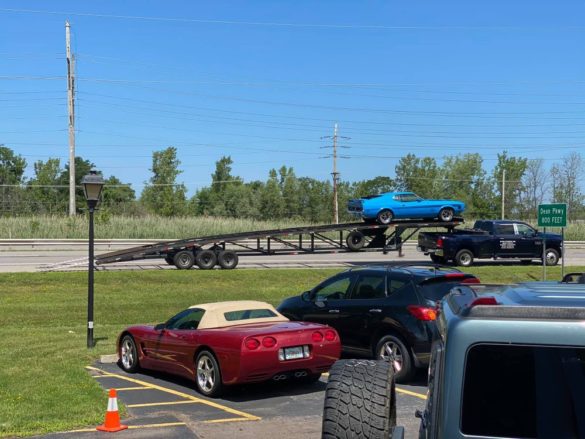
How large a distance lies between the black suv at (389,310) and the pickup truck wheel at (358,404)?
228 inches

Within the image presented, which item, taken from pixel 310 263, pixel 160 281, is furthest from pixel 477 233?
pixel 160 281

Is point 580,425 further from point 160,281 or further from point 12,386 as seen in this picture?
point 160,281

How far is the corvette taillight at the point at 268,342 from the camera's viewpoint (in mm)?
8562

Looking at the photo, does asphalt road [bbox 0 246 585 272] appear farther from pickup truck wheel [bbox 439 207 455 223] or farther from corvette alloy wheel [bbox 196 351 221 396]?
corvette alloy wheel [bbox 196 351 221 396]

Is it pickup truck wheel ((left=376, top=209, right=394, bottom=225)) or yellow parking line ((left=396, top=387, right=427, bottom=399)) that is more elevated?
pickup truck wheel ((left=376, top=209, right=394, bottom=225))

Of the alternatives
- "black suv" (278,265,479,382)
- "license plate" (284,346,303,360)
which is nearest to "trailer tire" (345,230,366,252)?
"black suv" (278,265,479,382)

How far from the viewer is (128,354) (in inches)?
424

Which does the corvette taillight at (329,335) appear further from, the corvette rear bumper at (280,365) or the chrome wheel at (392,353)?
the chrome wheel at (392,353)

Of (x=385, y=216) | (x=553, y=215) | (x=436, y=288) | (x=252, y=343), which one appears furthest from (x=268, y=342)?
(x=385, y=216)

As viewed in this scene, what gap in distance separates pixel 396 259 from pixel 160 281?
13.0 metres

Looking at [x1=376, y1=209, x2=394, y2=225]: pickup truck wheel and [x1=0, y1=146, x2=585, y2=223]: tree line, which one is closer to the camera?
[x1=376, y1=209, x2=394, y2=225]: pickup truck wheel

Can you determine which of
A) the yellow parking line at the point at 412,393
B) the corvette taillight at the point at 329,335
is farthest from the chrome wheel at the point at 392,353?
the corvette taillight at the point at 329,335

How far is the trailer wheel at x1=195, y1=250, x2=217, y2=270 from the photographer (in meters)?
26.3

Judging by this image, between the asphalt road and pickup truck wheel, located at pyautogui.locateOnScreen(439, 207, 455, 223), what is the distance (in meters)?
3.39
